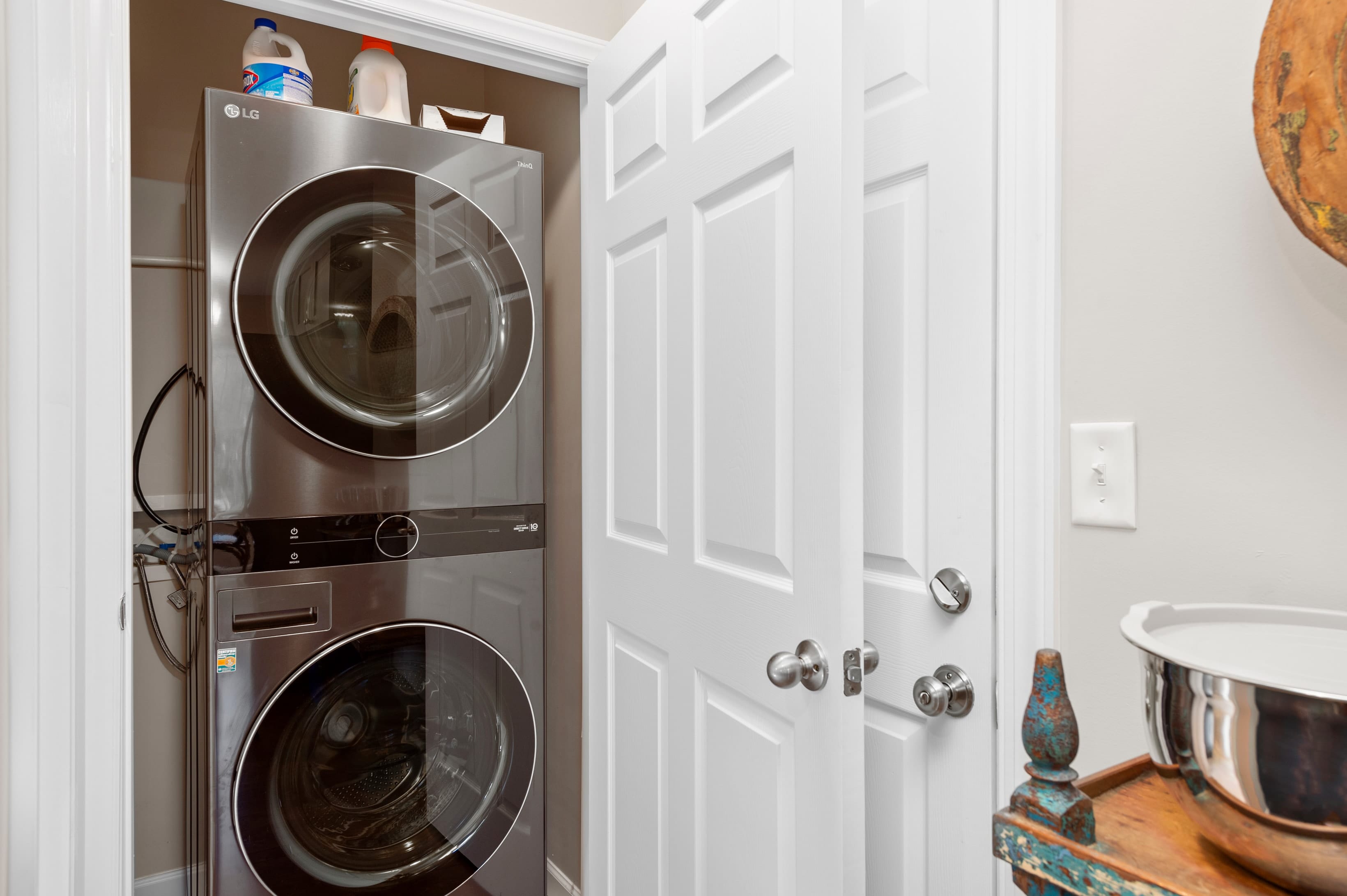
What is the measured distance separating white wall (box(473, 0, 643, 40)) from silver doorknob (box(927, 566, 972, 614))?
1.38 m

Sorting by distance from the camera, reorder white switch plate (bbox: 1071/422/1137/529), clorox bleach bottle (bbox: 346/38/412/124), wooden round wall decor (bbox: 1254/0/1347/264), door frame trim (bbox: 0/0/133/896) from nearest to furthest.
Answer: wooden round wall decor (bbox: 1254/0/1347/264) < white switch plate (bbox: 1071/422/1137/529) < door frame trim (bbox: 0/0/133/896) < clorox bleach bottle (bbox: 346/38/412/124)

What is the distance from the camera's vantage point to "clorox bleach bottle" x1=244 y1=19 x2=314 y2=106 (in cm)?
150

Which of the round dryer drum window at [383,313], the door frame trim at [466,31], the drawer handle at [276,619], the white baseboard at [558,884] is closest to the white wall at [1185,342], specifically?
the door frame trim at [466,31]

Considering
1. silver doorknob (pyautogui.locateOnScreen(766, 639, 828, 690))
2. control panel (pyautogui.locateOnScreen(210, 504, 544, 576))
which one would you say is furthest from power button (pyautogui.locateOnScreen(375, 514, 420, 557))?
silver doorknob (pyautogui.locateOnScreen(766, 639, 828, 690))

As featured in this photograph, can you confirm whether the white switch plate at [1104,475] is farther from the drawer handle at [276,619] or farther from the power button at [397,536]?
the drawer handle at [276,619]

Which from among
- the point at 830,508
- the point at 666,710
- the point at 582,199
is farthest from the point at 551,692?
the point at 830,508

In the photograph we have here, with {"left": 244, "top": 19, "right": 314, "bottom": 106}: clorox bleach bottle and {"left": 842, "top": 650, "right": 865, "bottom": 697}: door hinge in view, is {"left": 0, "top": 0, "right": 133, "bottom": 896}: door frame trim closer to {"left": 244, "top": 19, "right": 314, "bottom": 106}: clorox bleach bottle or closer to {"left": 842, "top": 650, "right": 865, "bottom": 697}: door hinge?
{"left": 244, "top": 19, "right": 314, "bottom": 106}: clorox bleach bottle

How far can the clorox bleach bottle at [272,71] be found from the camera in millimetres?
1498

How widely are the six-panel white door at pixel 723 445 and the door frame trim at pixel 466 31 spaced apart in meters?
0.11

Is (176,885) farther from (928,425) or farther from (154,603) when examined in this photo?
(928,425)

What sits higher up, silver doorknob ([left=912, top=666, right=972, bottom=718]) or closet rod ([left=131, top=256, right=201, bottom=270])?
closet rod ([left=131, top=256, right=201, bottom=270])

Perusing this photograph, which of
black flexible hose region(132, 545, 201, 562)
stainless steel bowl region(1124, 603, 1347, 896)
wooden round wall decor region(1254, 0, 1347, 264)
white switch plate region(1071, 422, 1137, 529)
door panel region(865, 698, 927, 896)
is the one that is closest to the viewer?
stainless steel bowl region(1124, 603, 1347, 896)

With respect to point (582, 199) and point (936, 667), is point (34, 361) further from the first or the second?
point (936, 667)

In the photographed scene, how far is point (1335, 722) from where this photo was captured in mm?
353
